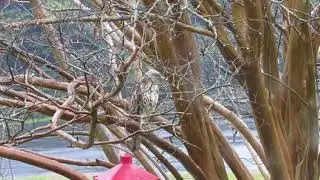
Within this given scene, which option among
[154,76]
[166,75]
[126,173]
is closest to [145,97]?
[154,76]

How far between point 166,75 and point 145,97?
19.4 inches

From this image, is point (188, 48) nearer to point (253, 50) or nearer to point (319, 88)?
point (253, 50)

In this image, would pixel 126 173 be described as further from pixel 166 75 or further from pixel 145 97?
pixel 166 75

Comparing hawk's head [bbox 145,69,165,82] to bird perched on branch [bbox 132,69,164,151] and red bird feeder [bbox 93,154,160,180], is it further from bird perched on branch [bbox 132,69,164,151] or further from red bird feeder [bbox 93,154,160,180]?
red bird feeder [bbox 93,154,160,180]

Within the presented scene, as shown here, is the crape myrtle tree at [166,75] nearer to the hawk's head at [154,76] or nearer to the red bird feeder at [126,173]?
the hawk's head at [154,76]

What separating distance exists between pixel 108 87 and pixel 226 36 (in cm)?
150

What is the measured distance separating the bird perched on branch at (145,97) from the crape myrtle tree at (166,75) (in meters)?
0.03

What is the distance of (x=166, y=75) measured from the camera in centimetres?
401

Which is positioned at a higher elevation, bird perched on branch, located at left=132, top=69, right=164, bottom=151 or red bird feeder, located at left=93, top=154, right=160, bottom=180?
bird perched on branch, located at left=132, top=69, right=164, bottom=151

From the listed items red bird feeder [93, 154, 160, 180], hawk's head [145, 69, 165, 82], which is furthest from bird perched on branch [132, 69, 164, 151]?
red bird feeder [93, 154, 160, 180]

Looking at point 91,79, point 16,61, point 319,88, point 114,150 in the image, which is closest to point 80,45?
point 16,61

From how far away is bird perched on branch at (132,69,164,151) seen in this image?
353 cm

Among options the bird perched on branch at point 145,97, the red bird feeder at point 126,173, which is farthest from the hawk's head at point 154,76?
Answer: the red bird feeder at point 126,173

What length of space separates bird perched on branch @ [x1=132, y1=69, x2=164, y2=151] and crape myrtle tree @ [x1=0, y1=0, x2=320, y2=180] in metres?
0.03
